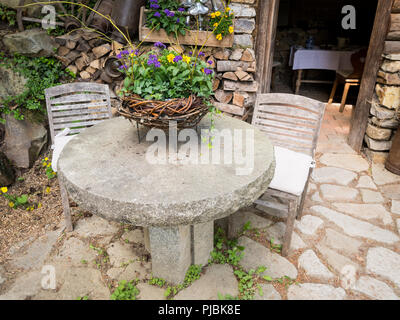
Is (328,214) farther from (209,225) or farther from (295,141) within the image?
(209,225)

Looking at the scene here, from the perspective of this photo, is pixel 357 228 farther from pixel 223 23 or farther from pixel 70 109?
pixel 70 109

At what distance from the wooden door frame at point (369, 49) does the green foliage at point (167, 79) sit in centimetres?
183

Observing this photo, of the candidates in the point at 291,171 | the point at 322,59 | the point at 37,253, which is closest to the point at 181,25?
the point at 291,171

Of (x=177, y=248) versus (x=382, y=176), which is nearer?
(x=177, y=248)

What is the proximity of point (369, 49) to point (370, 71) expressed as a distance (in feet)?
0.75

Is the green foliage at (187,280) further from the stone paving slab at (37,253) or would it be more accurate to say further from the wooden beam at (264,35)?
the wooden beam at (264,35)

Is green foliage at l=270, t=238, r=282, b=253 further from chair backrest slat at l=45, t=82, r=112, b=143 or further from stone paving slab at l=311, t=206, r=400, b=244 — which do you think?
chair backrest slat at l=45, t=82, r=112, b=143

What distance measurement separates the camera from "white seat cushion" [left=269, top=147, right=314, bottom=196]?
2.04 m

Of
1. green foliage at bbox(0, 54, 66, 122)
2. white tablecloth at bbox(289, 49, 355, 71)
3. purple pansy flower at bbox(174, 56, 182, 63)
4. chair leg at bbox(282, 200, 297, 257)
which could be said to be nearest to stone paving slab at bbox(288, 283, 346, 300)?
chair leg at bbox(282, 200, 297, 257)

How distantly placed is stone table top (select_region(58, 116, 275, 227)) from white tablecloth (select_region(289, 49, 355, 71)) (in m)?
4.19

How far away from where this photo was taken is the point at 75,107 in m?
2.49

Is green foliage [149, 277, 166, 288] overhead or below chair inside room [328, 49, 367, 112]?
below

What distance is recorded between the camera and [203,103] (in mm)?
1575
